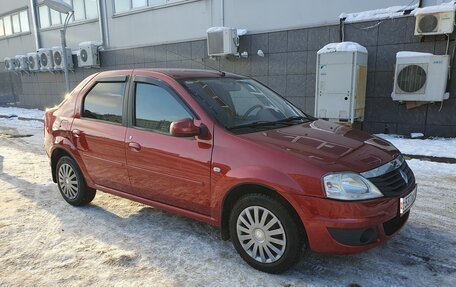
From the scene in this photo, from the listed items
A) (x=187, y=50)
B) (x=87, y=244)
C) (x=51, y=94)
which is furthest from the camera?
(x=51, y=94)

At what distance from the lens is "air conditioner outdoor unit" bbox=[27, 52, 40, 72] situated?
52.5ft

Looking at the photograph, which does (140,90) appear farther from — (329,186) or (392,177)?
(392,177)

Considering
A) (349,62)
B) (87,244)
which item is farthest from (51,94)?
(87,244)

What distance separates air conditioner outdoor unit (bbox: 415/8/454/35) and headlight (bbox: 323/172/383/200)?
5.86 metres

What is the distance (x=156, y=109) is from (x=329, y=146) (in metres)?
1.68

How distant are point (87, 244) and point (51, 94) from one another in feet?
49.3

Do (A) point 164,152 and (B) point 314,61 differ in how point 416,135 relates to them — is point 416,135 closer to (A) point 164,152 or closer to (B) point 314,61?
(B) point 314,61

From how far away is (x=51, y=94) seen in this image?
16.6m

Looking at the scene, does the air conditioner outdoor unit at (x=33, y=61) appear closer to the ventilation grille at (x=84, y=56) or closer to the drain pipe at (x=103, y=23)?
the ventilation grille at (x=84, y=56)

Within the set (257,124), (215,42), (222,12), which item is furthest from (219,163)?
(222,12)

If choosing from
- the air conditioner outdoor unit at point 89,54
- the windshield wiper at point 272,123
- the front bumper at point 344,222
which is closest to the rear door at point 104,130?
the windshield wiper at point 272,123

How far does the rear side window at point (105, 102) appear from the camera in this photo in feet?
12.9

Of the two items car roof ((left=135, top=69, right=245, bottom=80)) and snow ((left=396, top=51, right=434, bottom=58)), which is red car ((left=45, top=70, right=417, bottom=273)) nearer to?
car roof ((left=135, top=69, right=245, bottom=80))

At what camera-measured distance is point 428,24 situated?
7.11 meters
